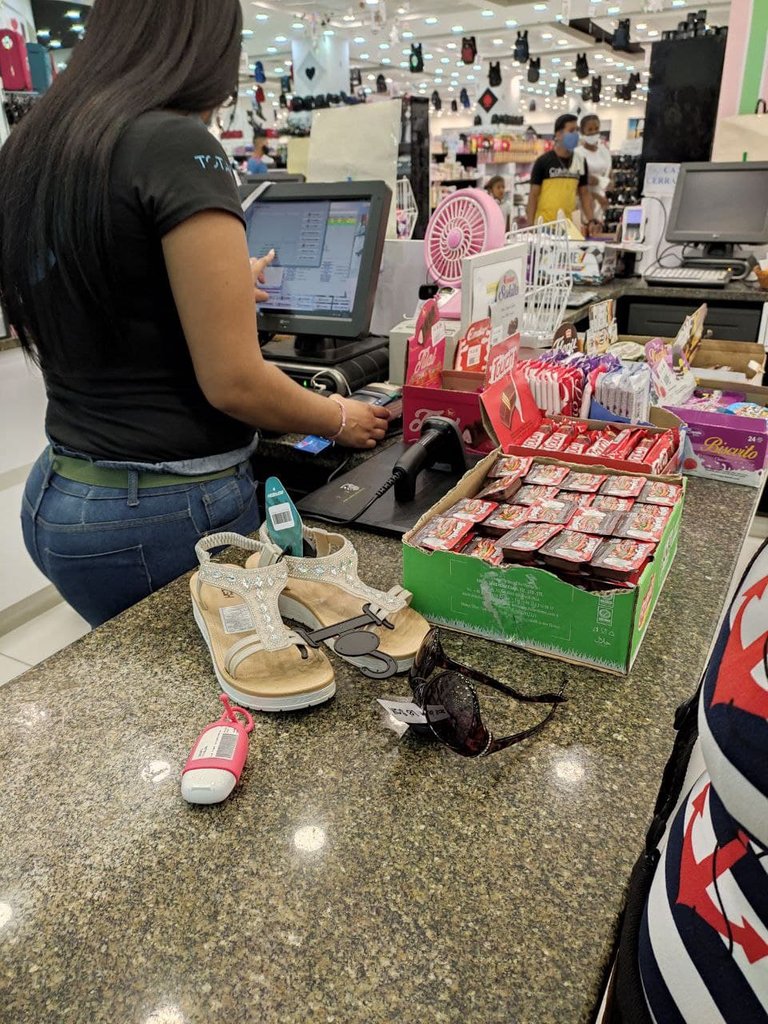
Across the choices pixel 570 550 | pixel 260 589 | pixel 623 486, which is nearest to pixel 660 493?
pixel 623 486

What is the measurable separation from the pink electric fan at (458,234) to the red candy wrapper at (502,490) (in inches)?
35.3

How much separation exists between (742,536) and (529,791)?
28.9 inches

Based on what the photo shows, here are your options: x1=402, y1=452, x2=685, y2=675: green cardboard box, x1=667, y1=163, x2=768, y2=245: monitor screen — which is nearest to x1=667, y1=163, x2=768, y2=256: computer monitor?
x1=667, y1=163, x2=768, y2=245: monitor screen

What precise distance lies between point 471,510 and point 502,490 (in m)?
0.08

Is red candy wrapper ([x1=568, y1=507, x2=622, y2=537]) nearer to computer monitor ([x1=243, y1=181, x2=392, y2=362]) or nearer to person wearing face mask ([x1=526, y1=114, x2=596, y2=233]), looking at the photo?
computer monitor ([x1=243, y1=181, x2=392, y2=362])

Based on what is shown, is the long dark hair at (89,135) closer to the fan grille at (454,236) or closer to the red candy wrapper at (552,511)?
the red candy wrapper at (552,511)

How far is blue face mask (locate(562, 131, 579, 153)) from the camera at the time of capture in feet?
19.8

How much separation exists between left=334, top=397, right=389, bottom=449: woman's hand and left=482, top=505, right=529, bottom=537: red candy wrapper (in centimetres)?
47

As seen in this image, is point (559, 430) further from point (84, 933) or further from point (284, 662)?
point (84, 933)

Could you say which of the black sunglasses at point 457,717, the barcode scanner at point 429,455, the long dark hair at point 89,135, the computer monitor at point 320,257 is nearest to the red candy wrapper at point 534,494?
the barcode scanner at point 429,455

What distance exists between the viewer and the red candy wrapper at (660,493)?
3.68 feet

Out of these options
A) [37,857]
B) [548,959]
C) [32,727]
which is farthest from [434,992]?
[32,727]

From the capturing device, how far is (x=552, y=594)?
90cm

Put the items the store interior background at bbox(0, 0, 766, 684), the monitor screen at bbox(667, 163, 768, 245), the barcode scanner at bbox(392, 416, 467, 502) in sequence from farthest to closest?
the monitor screen at bbox(667, 163, 768, 245) < the store interior background at bbox(0, 0, 766, 684) < the barcode scanner at bbox(392, 416, 467, 502)
